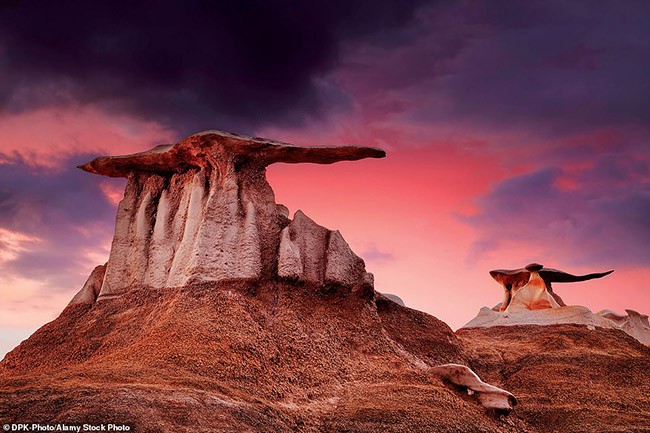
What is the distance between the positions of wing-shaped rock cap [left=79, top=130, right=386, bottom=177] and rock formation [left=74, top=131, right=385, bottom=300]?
32 mm

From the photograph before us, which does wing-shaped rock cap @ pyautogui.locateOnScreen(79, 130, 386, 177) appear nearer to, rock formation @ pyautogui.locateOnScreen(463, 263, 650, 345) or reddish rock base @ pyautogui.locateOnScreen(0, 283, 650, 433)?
reddish rock base @ pyautogui.locateOnScreen(0, 283, 650, 433)

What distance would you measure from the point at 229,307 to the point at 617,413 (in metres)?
10.8

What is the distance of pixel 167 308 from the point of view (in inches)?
702

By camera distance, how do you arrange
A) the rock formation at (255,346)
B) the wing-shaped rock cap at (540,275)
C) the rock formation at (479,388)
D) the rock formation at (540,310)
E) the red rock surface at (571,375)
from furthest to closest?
the wing-shaped rock cap at (540,275)
the rock formation at (540,310)
the red rock surface at (571,375)
the rock formation at (479,388)
the rock formation at (255,346)

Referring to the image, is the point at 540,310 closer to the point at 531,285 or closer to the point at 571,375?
the point at 531,285

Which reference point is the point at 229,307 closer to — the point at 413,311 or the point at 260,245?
the point at 260,245

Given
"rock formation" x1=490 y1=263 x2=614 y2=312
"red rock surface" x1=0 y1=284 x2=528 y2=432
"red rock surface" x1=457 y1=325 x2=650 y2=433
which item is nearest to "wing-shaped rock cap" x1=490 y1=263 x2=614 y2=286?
"rock formation" x1=490 y1=263 x2=614 y2=312

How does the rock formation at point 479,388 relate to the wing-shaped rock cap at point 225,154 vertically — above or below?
below

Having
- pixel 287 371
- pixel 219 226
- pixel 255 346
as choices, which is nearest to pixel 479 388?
pixel 287 371

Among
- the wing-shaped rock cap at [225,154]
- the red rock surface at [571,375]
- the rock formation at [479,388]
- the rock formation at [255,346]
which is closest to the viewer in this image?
the rock formation at [255,346]

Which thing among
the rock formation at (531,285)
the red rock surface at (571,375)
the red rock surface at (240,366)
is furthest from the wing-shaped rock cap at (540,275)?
the red rock surface at (240,366)

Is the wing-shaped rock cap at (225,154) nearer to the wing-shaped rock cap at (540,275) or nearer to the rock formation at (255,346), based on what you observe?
the rock formation at (255,346)

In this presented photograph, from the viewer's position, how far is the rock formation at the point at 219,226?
19125 mm

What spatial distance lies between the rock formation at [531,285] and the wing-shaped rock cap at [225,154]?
15.1 m
